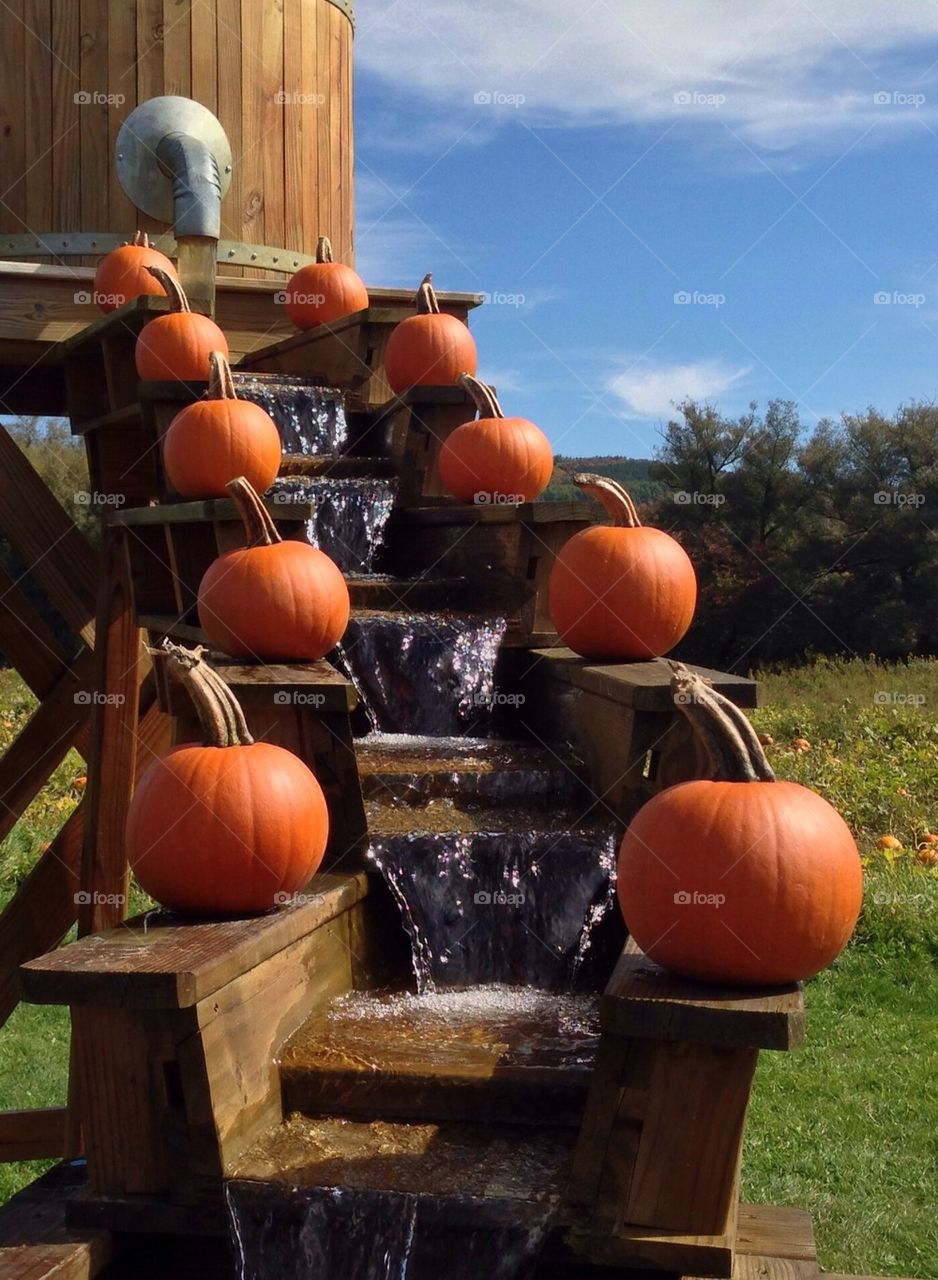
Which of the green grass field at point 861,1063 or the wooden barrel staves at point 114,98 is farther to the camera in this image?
the wooden barrel staves at point 114,98

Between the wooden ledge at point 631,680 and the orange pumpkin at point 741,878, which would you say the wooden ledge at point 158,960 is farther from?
the wooden ledge at point 631,680

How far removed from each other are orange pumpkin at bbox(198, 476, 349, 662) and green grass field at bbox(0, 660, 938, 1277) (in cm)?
230

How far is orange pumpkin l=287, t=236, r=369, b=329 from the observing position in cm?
704

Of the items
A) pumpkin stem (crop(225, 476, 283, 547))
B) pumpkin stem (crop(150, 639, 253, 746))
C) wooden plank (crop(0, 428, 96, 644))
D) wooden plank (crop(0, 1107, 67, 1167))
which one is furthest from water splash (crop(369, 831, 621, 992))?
wooden plank (crop(0, 428, 96, 644))

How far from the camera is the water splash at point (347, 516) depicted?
5375 mm

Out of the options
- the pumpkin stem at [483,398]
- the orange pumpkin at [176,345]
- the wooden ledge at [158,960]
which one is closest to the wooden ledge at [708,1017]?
the wooden ledge at [158,960]

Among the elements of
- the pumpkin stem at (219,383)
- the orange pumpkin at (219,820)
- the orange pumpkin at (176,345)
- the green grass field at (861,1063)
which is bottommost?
the green grass field at (861,1063)

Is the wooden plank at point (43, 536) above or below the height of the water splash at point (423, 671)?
above

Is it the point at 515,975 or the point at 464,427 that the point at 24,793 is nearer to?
the point at 464,427

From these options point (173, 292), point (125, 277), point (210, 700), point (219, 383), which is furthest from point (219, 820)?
point (125, 277)

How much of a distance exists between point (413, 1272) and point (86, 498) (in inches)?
184

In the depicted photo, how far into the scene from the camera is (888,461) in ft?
89.7

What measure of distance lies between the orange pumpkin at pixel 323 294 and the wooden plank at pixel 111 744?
228 cm

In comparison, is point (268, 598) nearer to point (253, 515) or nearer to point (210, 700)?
point (253, 515)
